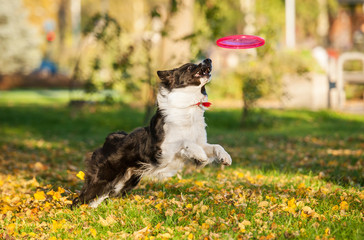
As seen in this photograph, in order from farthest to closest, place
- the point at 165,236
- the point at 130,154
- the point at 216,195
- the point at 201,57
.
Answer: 1. the point at 201,57
2. the point at 216,195
3. the point at 130,154
4. the point at 165,236

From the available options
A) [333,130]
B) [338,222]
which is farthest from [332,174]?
[333,130]

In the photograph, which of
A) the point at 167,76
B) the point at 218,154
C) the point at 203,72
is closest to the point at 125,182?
the point at 218,154

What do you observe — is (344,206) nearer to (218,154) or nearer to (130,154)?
(218,154)

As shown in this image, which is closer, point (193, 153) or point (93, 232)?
point (93, 232)

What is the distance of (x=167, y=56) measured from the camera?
14.4m

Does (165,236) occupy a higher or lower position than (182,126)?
lower

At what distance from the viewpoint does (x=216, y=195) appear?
15.4ft

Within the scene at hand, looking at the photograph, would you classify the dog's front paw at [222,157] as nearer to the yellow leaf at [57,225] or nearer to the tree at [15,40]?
the yellow leaf at [57,225]

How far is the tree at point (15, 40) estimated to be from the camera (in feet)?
Answer: 109

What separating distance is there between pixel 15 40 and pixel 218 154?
32.8 metres

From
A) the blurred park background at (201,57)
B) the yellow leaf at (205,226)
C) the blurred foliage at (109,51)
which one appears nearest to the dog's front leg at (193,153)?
the yellow leaf at (205,226)

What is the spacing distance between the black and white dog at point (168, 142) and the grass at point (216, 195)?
32cm

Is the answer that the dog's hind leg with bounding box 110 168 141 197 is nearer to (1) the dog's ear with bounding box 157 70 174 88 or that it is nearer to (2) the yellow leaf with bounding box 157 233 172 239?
(1) the dog's ear with bounding box 157 70 174 88

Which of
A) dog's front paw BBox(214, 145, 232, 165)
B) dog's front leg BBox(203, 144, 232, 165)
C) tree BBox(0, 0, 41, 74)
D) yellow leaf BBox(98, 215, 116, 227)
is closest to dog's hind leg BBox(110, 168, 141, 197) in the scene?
yellow leaf BBox(98, 215, 116, 227)
